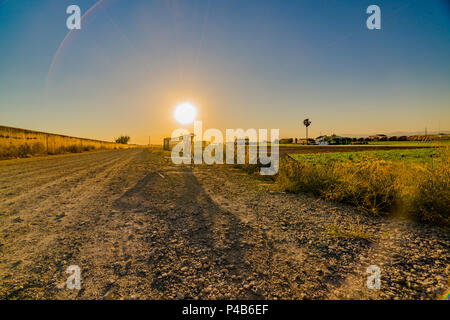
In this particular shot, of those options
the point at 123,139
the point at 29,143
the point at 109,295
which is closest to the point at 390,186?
the point at 109,295

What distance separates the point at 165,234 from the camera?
301 centimetres

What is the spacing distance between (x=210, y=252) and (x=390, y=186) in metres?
4.21

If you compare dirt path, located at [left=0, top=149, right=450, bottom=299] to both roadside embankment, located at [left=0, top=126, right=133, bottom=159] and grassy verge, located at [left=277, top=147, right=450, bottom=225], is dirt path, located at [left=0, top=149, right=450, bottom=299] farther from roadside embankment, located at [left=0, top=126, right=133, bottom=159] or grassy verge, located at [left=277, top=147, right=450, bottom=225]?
roadside embankment, located at [left=0, top=126, right=133, bottom=159]

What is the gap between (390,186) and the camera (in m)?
4.24

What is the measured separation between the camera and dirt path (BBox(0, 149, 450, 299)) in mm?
1817

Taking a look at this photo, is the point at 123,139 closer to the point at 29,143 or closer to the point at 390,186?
the point at 29,143

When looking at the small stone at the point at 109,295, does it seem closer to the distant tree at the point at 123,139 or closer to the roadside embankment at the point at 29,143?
the roadside embankment at the point at 29,143
